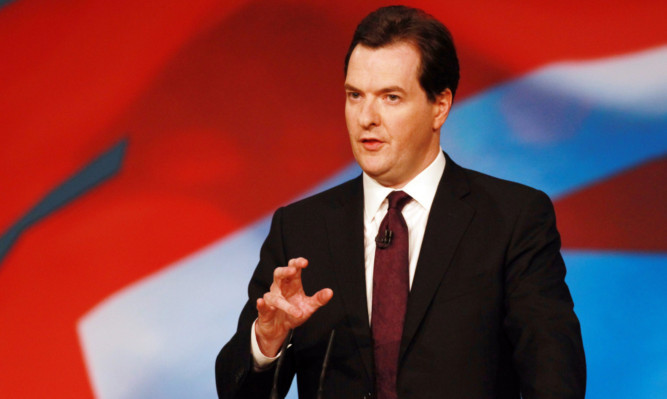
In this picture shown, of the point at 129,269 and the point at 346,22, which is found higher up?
the point at 346,22

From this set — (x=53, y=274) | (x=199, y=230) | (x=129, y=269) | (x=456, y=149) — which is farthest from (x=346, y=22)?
(x=53, y=274)

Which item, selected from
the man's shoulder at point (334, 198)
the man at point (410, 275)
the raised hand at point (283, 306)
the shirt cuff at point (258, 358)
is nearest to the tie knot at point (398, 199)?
the man at point (410, 275)

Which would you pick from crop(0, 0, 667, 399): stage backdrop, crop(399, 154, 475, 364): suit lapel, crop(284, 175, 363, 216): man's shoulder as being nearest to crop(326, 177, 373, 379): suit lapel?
crop(284, 175, 363, 216): man's shoulder

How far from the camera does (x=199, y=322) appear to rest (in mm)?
3434

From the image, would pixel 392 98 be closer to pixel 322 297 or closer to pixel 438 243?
pixel 438 243

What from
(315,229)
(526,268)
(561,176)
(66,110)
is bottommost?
(526,268)

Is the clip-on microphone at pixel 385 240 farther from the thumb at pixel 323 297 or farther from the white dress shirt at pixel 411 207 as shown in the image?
the thumb at pixel 323 297

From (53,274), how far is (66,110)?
0.64 m

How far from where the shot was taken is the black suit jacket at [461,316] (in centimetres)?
196

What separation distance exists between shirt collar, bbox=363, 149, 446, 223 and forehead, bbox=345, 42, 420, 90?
0.71 feet

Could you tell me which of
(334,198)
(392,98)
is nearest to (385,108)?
(392,98)

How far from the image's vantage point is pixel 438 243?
2.10m

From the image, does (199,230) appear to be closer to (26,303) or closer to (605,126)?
(26,303)

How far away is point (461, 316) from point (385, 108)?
1.71 feet
